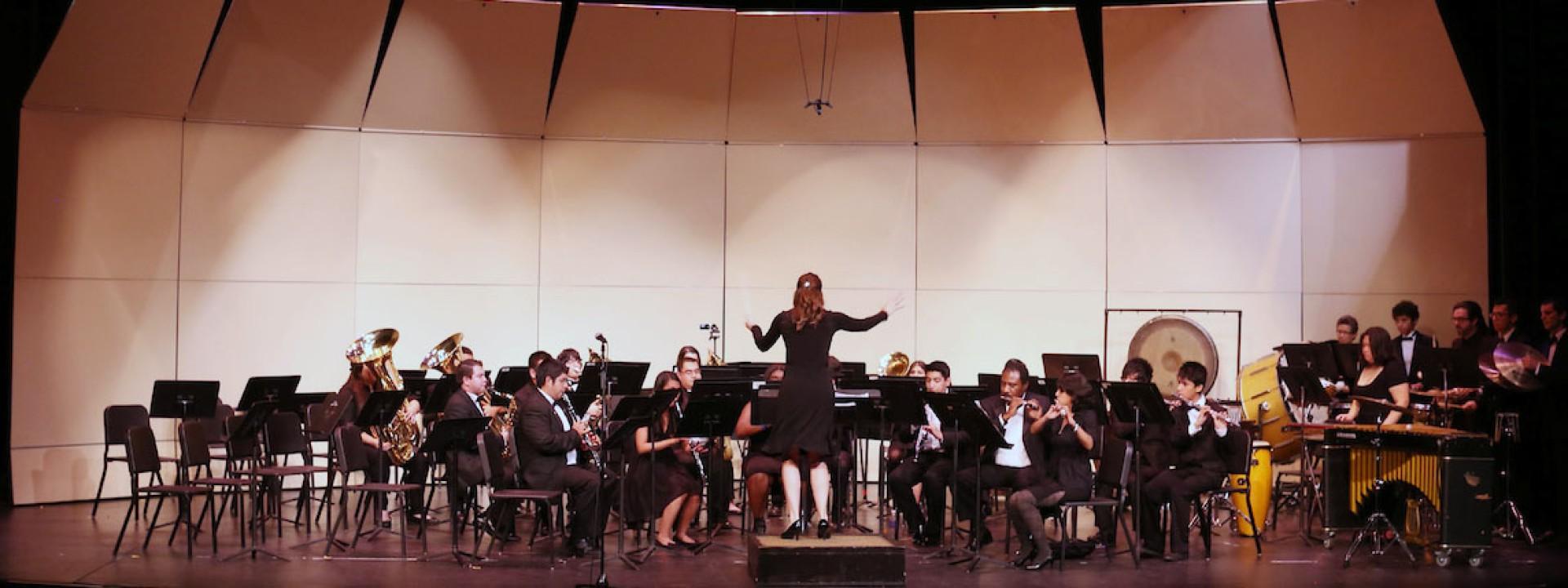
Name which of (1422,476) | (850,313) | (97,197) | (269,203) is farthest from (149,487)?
(1422,476)

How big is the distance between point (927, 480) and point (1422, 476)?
2933 millimetres

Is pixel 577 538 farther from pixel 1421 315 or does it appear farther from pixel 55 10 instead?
pixel 1421 315

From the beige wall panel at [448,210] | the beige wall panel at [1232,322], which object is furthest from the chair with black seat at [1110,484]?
the beige wall panel at [448,210]

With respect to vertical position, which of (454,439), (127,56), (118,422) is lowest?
(118,422)

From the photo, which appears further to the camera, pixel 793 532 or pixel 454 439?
pixel 454 439

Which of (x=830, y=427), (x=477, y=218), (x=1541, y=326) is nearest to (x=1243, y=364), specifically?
(x=1541, y=326)

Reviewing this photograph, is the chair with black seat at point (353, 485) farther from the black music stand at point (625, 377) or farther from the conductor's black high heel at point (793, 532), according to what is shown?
the conductor's black high heel at point (793, 532)

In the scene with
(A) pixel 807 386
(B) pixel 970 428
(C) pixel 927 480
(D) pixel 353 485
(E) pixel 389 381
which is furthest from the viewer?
(E) pixel 389 381

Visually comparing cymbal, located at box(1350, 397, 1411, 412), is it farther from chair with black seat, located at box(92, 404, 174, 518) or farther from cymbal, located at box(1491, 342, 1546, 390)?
chair with black seat, located at box(92, 404, 174, 518)

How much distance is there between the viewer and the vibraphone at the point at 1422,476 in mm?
7926

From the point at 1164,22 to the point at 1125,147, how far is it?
115cm

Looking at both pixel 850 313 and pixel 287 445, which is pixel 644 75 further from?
pixel 287 445

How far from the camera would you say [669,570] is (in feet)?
25.1

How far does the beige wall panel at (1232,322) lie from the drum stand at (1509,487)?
2910mm
